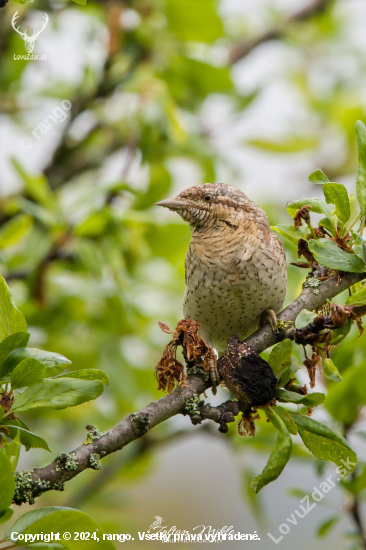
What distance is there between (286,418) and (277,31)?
9.16ft

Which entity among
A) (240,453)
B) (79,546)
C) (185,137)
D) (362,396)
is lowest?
(79,546)

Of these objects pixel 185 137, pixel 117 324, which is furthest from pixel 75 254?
pixel 185 137

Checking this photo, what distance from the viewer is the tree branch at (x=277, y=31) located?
334cm

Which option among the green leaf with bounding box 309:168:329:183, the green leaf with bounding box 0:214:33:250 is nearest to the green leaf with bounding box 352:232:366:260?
the green leaf with bounding box 309:168:329:183

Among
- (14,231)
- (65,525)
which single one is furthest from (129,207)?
(65,525)

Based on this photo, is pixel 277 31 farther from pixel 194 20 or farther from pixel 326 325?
pixel 326 325

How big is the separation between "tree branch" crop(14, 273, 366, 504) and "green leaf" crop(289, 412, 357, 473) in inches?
6.9

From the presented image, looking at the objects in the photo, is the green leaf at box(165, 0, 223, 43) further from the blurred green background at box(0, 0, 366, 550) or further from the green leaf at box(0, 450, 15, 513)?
the green leaf at box(0, 450, 15, 513)

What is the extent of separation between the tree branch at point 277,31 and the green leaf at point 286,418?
103 inches

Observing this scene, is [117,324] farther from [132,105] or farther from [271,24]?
[271,24]

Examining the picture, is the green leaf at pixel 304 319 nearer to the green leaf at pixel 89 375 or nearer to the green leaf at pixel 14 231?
the green leaf at pixel 89 375

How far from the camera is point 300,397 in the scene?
115 cm

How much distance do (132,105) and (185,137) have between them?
283 millimetres

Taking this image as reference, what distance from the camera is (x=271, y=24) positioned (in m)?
3.45
